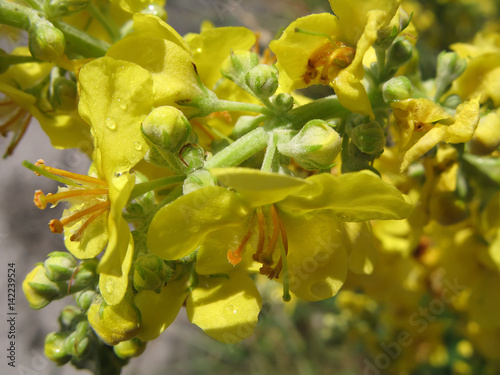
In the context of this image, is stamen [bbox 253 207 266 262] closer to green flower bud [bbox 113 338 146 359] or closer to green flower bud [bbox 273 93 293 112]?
green flower bud [bbox 273 93 293 112]

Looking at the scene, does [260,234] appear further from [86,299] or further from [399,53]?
[399,53]

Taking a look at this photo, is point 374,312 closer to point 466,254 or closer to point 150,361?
point 466,254

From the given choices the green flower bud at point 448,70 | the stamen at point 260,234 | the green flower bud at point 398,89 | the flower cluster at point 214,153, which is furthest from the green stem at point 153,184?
the green flower bud at point 448,70

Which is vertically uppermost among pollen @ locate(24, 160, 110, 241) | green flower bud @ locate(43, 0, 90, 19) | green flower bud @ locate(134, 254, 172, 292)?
green flower bud @ locate(43, 0, 90, 19)

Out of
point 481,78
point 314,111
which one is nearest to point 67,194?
point 314,111

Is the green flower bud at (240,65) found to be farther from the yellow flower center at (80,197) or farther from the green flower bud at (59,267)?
the green flower bud at (59,267)

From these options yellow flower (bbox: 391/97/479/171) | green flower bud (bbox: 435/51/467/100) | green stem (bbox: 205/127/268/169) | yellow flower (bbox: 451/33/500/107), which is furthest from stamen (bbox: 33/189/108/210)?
yellow flower (bbox: 451/33/500/107)
